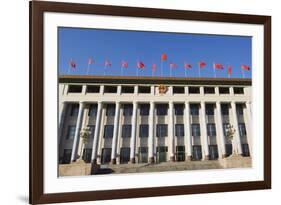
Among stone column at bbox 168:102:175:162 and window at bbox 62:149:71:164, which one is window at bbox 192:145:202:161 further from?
window at bbox 62:149:71:164

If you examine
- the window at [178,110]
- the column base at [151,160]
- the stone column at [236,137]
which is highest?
the window at [178,110]

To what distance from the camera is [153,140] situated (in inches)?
55.6

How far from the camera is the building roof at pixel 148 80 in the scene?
1.33 metres

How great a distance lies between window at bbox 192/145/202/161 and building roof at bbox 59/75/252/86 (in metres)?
0.27

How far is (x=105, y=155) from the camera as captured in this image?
1360 millimetres

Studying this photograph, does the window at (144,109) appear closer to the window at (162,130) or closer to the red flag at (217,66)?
the window at (162,130)

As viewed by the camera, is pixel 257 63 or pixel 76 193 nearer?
pixel 76 193

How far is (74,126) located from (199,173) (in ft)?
1.85

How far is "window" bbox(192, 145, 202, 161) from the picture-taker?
1437 millimetres

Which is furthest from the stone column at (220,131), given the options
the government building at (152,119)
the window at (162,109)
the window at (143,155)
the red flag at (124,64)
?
the red flag at (124,64)

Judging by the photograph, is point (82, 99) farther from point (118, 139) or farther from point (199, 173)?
point (199, 173)

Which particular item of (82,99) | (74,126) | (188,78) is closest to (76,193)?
(74,126)

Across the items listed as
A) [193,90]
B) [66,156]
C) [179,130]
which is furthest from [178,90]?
[66,156]

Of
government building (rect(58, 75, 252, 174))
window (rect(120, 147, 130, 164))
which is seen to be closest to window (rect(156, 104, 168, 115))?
government building (rect(58, 75, 252, 174))
